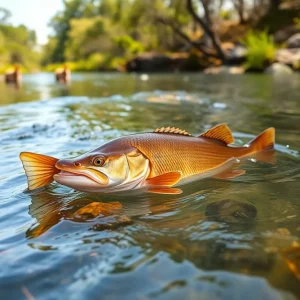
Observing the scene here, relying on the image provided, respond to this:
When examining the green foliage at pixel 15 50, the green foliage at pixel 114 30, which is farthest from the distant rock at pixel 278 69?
the green foliage at pixel 15 50

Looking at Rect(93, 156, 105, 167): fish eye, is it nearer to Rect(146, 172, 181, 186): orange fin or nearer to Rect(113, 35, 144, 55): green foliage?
Rect(146, 172, 181, 186): orange fin

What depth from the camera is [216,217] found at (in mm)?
3371

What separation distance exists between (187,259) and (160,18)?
4797 cm

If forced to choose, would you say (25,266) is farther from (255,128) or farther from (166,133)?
(255,128)

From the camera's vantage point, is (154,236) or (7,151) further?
(7,151)

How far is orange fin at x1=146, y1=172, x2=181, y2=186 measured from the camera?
3.90m

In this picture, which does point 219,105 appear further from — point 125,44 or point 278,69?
point 125,44

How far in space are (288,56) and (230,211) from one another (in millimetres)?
34622

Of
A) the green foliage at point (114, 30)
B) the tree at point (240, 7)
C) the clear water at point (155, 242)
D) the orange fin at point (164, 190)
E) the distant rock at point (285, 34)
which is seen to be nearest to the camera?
the clear water at point (155, 242)

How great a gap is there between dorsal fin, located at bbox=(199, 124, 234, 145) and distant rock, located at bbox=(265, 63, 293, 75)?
28508mm

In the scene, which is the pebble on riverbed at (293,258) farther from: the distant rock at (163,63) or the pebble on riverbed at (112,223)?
the distant rock at (163,63)

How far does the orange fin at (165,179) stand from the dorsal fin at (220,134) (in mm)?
1049

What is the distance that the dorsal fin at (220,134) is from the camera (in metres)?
4.80

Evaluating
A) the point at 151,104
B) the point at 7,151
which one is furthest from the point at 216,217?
the point at 151,104
